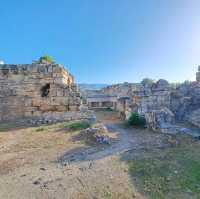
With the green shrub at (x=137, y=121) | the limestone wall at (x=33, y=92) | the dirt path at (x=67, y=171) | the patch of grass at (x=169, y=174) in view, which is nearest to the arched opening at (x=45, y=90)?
the limestone wall at (x=33, y=92)

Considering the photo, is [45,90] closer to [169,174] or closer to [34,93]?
[34,93]

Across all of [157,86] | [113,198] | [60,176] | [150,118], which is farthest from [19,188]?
[157,86]

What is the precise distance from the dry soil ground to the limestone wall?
3.30m

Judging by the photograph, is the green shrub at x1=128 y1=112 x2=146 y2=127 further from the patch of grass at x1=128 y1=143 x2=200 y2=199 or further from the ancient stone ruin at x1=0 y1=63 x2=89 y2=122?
the patch of grass at x1=128 y1=143 x2=200 y2=199

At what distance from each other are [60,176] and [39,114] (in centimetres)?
803

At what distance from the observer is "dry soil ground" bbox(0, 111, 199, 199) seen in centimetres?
473

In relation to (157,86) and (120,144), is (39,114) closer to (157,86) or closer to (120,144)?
(120,144)

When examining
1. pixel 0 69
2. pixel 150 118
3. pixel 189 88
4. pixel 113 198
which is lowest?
pixel 113 198

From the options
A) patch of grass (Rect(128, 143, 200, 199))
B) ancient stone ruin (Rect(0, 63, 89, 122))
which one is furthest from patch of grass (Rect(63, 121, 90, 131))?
patch of grass (Rect(128, 143, 200, 199))

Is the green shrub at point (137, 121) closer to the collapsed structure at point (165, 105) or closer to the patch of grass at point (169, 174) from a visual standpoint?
the collapsed structure at point (165, 105)

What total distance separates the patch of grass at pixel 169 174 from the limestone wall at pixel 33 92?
7.25 meters

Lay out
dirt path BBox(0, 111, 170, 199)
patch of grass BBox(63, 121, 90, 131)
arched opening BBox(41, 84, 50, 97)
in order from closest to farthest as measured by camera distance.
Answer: dirt path BBox(0, 111, 170, 199)
patch of grass BBox(63, 121, 90, 131)
arched opening BBox(41, 84, 50, 97)

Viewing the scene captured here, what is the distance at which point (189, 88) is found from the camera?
48.8ft

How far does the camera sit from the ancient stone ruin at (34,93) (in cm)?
1298
